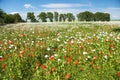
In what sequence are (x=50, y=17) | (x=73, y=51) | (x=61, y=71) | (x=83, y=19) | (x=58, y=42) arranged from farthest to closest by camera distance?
(x=83, y=19) → (x=50, y=17) → (x=58, y=42) → (x=73, y=51) → (x=61, y=71)

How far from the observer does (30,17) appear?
98.5ft

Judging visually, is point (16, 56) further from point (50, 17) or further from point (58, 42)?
point (50, 17)

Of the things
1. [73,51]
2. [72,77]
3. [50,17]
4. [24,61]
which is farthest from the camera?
[50,17]

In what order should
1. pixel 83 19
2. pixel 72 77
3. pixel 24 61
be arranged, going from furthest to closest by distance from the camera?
1. pixel 83 19
2. pixel 24 61
3. pixel 72 77

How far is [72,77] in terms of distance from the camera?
25.3ft

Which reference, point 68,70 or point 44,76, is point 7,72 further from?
point 68,70

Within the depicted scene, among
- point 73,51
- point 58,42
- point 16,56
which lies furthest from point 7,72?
point 58,42

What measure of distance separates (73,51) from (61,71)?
1869 millimetres

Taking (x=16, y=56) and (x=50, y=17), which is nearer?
(x=16, y=56)

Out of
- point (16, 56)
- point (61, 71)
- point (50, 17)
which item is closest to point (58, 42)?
point (16, 56)

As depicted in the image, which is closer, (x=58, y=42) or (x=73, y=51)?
(x=73, y=51)

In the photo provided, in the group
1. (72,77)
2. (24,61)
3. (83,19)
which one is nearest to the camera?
(72,77)

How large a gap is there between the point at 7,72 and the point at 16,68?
0.47 metres

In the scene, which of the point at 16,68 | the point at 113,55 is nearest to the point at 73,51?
the point at 113,55
